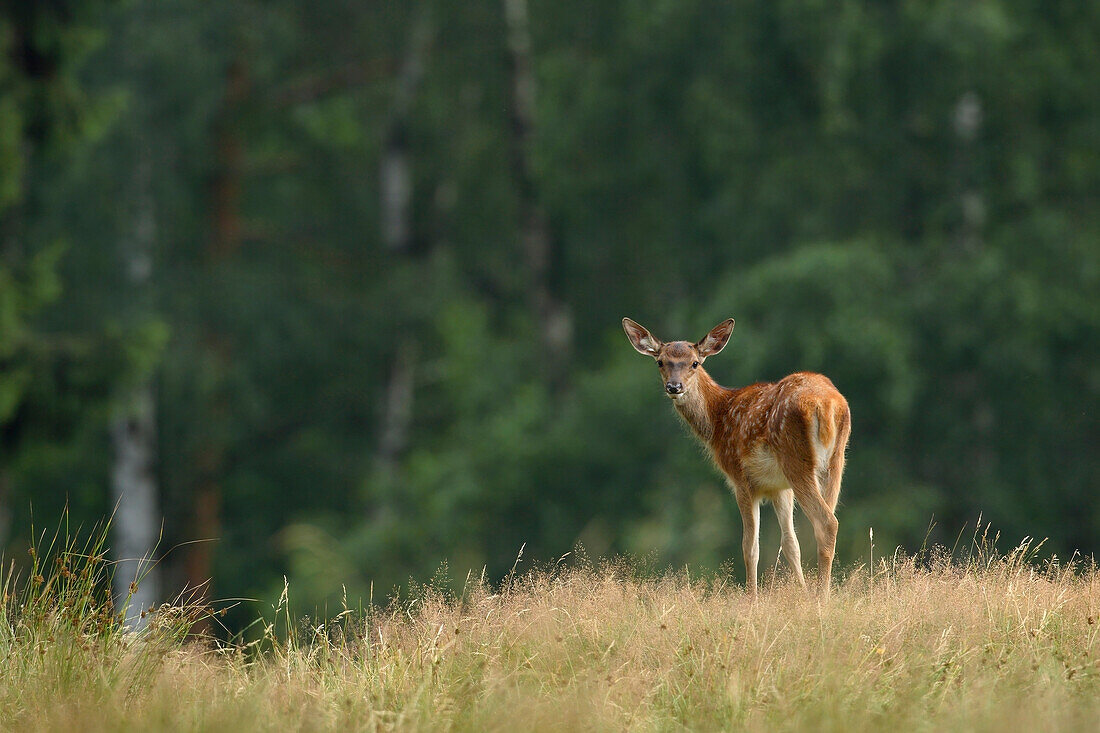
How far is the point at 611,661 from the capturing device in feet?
19.6

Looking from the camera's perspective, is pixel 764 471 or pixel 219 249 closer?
pixel 764 471

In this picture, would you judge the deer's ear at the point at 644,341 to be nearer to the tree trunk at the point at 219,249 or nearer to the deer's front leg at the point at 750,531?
the deer's front leg at the point at 750,531

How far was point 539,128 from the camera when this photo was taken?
2245cm

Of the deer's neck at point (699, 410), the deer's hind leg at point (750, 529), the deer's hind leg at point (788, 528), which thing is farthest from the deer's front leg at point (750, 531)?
the deer's neck at point (699, 410)

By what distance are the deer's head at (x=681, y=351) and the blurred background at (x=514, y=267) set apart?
235 inches

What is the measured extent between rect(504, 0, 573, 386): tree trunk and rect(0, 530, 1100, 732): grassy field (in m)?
17.1

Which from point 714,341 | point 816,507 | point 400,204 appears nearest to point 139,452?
point 400,204

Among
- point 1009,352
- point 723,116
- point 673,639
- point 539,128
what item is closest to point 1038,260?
point 1009,352

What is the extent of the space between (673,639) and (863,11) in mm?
14051

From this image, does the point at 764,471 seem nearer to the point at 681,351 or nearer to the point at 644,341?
the point at 681,351

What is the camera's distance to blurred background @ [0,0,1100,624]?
17.2m

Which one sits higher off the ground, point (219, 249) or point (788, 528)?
point (219, 249)

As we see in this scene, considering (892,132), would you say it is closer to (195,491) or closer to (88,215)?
(88,215)

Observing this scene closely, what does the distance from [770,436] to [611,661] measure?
211 cm
